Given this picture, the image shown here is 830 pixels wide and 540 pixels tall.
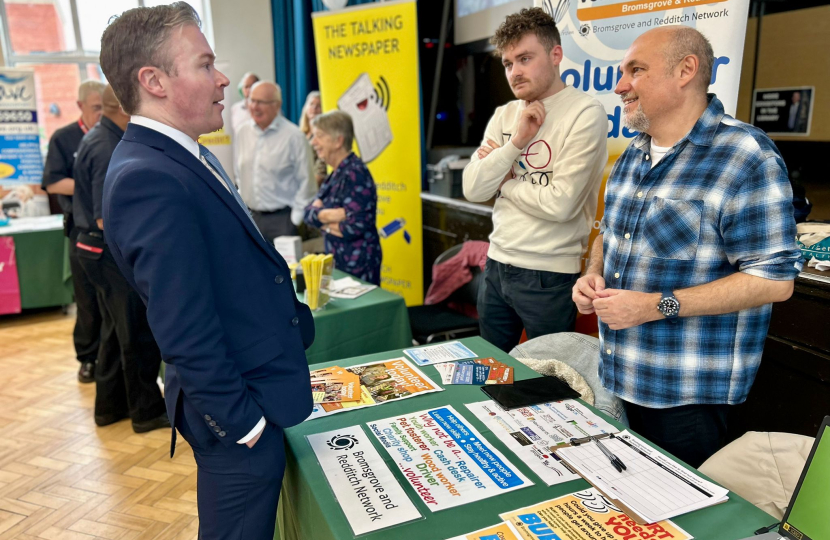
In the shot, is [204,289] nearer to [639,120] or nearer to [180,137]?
[180,137]

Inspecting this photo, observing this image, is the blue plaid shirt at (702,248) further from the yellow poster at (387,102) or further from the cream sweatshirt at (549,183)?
the yellow poster at (387,102)

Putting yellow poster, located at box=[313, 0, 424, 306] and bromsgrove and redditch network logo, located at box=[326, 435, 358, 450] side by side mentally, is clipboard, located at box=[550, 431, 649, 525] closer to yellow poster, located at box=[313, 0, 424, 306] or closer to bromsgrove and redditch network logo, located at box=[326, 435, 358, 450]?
bromsgrove and redditch network logo, located at box=[326, 435, 358, 450]

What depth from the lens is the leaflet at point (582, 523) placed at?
885mm

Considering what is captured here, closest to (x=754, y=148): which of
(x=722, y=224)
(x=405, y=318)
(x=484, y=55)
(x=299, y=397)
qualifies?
(x=722, y=224)

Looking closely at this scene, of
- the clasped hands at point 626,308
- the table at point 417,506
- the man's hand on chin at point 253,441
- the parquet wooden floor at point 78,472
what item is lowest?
the parquet wooden floor at point 78,472

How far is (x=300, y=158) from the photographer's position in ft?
12.7

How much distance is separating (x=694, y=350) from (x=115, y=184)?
1.22m

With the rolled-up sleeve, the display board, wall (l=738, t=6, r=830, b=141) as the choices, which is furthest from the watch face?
wall (l=738, t=6, r=830, b=141)

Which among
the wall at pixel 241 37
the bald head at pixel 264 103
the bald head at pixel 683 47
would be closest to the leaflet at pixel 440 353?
the bald head at pixel 683 47

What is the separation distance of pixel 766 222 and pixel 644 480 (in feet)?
Answer: 1.91

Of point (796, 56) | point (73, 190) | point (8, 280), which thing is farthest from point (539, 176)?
point (8, 280)

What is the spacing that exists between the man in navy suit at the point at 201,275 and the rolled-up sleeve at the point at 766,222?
94cm

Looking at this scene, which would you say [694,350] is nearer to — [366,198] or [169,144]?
[169,144]

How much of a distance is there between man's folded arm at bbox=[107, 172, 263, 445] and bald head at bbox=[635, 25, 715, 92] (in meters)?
1.07
